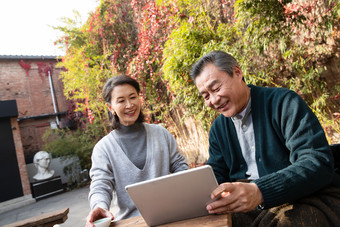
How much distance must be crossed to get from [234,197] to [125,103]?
112 cm

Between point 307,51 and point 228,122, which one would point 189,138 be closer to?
point 307,51

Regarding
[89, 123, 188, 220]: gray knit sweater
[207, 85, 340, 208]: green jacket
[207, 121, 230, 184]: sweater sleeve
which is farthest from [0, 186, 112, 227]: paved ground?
[207, 85, 340, 208]: green jacket

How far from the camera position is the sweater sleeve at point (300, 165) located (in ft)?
3.25

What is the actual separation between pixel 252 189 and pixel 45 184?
27.5 feet

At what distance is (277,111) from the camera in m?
1.24

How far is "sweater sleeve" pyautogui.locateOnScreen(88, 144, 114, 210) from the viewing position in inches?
58.3

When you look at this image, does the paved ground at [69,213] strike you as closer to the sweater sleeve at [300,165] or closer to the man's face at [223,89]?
the man's face at [223,89]

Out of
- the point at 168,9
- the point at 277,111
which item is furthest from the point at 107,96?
the point at 168,9

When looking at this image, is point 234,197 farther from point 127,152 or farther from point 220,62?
point 127,152

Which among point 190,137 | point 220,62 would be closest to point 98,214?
point 220,62

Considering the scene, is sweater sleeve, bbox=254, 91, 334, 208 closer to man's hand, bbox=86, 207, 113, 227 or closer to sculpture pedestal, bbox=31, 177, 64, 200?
man's hand, bbox=86, 207, 113, 227

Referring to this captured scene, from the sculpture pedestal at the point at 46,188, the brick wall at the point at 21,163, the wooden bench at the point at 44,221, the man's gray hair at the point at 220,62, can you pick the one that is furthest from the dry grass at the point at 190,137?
the brick wall at the point at 21,163

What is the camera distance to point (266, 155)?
1.28 metres

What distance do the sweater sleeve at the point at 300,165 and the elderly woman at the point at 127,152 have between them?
0.90 meters
